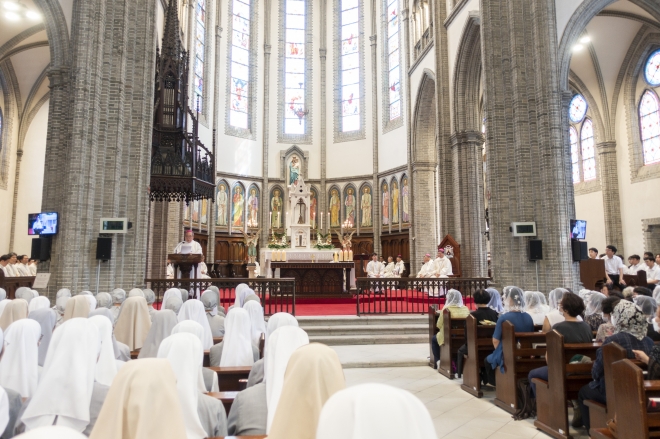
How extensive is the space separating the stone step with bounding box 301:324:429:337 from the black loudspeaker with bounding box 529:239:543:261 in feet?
10.2

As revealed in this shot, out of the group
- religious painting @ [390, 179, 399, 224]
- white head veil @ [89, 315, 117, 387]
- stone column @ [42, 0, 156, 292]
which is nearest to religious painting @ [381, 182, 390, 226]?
religious painting @ [390, 179, 399, 224]

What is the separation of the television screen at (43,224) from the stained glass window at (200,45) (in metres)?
14.2

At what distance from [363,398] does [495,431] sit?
434cm

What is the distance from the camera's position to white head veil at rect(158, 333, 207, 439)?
9.15 feet

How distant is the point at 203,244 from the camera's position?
79.5 ft

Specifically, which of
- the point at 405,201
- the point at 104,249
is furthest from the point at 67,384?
the point at 405,201

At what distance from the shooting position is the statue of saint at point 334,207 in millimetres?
27828

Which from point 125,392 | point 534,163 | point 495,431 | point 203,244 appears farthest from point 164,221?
point 125,392

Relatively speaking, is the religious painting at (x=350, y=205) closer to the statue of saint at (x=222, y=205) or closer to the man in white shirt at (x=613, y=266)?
the statue of saint at (x=222, y=205)

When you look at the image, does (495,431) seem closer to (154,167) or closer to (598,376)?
(598,376)

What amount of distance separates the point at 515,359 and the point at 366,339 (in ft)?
15.8

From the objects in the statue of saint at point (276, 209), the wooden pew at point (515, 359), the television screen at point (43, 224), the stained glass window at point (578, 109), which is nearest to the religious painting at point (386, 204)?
the statue of saint at point (276, 209)

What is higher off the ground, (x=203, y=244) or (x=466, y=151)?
(x=466, y=151)

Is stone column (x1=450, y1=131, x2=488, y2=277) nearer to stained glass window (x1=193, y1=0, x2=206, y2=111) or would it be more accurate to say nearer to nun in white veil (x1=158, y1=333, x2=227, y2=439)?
stained glass window (x1=193, y1=0, x2=206, y2=111)
